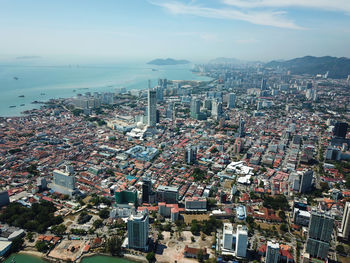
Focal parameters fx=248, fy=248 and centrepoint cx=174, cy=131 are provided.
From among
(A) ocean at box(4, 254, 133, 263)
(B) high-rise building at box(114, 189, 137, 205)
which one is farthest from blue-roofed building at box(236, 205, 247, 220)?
(A) ocean at box(4, 254, 133, 263)

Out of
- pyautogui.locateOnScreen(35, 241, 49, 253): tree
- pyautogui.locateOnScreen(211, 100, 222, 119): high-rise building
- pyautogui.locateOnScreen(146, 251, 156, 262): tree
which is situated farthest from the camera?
pyautogui.locateOnScreen(211, 100, 222, 119): high-rise building

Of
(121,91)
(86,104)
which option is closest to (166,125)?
(86,104)

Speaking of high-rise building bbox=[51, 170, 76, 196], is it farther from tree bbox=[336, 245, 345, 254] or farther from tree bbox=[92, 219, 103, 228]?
tree bbox=[336, 245, 345, 254]

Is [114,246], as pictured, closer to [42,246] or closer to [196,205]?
[42,246]

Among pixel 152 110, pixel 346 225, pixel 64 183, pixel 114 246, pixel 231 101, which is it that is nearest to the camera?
pixel 114 246

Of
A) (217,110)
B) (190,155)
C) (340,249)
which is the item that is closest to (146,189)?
(190,155)

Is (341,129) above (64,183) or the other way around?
above

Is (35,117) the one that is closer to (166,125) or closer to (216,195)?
(166,125)
